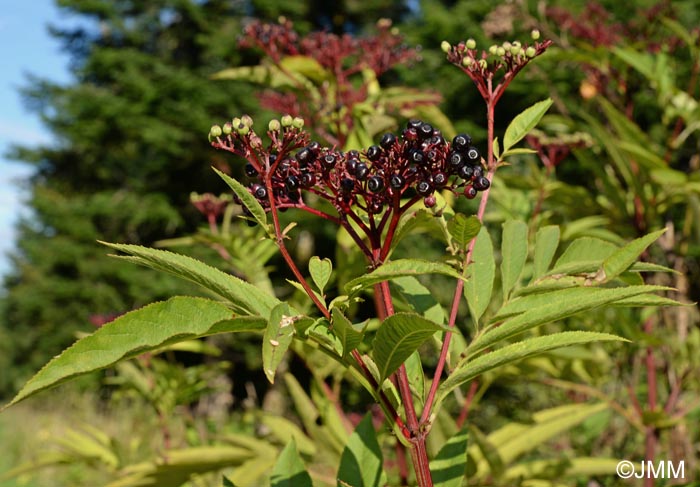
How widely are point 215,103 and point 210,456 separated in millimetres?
11367

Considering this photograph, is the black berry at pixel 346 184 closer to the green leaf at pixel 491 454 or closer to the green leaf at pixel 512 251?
the green leaf at pixel 512 251

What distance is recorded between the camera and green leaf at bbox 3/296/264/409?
495 millimetres

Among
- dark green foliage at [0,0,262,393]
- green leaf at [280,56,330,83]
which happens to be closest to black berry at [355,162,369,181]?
→ green leaf at [280,56,330,83]

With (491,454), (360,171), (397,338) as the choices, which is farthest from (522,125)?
(491,454)

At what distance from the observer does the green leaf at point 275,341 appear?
495 mm

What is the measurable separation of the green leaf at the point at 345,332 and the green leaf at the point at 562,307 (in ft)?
0.44

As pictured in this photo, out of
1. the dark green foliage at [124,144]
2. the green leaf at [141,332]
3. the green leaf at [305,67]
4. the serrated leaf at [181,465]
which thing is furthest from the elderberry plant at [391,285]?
the dark green foliage at [124,144]

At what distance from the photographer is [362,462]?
86 cm

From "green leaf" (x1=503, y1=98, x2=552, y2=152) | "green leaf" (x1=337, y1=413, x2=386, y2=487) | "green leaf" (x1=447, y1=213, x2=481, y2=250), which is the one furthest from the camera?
"green leaf" (x1=337, y1=413, x2=386, y2=487)

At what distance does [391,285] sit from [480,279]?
0.45ft

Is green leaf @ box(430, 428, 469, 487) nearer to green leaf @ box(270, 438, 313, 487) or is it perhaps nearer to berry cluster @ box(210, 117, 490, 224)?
green leaf @ box(270, 438, 313, 487)

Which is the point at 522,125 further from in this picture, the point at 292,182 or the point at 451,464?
the point at 451,464

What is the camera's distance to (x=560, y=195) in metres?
1.70

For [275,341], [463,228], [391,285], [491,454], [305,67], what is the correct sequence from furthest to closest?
1. [305,67]
2. [491,454]
3. [391,285]
4. [463,228]
5. [275,341]
